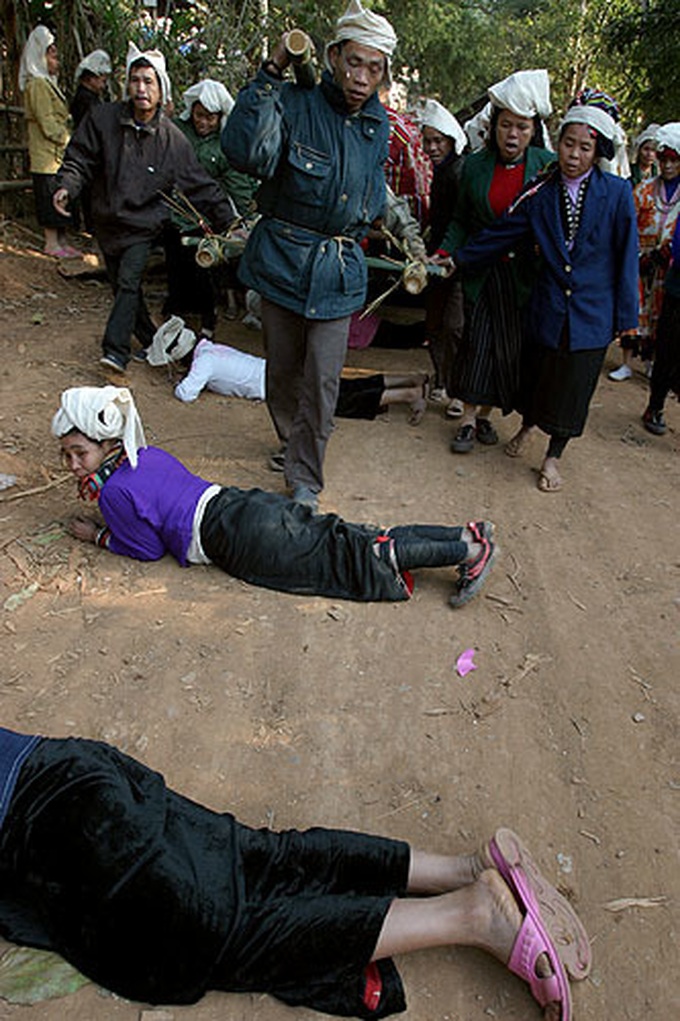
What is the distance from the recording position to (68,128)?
811 cm

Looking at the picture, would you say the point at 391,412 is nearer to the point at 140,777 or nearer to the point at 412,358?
the point at 412,358

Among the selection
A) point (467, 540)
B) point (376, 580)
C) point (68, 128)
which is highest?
point (68, 128)

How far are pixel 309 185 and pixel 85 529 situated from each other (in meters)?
1.80

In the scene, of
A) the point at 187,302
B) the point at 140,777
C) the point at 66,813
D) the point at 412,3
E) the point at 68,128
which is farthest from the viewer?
the point at 412,3

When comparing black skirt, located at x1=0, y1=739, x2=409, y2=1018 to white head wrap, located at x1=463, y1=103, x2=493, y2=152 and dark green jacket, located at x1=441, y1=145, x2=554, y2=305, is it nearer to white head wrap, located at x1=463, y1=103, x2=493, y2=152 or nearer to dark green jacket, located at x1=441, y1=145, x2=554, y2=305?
dark green jacket, located at x1=441, y1=145, x2=554, y2=305

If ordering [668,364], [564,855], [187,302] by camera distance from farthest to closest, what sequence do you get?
1. [187,302]
2. [668,364]
3. [564,855]

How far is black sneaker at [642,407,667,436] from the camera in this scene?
5.30 metres

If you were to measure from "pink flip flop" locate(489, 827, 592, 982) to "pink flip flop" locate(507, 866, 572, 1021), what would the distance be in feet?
0.14

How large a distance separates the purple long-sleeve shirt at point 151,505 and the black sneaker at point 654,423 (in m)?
3.38

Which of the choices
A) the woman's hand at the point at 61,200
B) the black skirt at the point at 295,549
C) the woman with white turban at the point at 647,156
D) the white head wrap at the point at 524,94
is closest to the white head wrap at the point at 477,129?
the white head wrap at the point at 524,94

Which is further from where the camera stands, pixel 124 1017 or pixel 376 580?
A: pixel 376 580

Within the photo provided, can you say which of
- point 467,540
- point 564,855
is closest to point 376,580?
point 467,540

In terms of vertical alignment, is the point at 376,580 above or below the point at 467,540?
below

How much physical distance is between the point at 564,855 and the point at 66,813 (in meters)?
1.39
